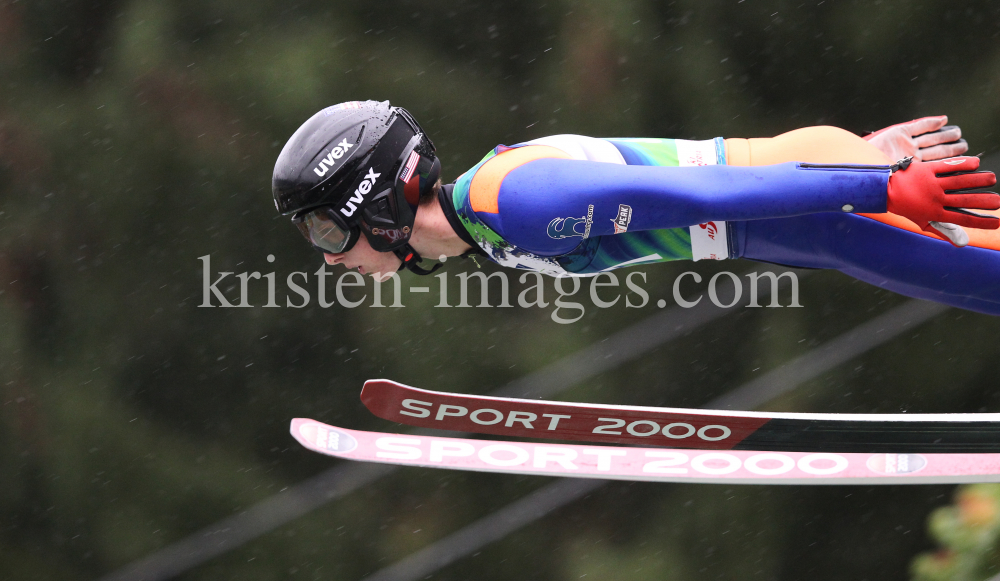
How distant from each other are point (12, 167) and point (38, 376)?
1106 millimetres

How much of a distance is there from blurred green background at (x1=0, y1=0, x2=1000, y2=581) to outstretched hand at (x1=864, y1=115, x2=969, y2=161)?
2965mm

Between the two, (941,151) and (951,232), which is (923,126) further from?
(951,232)

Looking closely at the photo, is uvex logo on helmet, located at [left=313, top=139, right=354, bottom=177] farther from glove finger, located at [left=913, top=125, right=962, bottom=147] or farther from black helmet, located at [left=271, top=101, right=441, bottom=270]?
glove finger, located at [left=913, top=125, right=962, bottom=147]

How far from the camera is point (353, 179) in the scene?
2.04 m

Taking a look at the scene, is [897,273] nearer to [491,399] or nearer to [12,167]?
[491,399]

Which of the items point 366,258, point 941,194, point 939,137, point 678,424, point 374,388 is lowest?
point 678,424

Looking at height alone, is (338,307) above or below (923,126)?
below

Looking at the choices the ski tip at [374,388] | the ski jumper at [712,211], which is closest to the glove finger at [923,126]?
the ski jumper at [712,211]

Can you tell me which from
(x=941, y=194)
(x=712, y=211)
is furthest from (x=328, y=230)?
(x=941, y=194)

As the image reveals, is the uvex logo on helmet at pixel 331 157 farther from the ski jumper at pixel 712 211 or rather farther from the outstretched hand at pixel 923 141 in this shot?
the outstretched hand at pixel 923 141

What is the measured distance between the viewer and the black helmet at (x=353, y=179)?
2033 millimetres

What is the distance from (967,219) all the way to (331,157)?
121 centimetres

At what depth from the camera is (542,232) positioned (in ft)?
6.06

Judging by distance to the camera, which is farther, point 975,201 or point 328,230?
point 328,230
